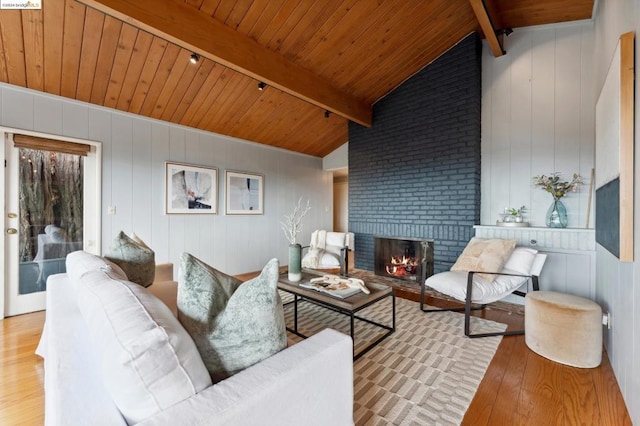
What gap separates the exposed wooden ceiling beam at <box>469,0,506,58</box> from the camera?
2678mm

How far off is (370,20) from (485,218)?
2787 millimetres

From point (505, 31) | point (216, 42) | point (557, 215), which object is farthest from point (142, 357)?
point (505, 31)

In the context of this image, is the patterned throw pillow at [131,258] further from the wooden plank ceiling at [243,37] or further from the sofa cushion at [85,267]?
the wooden plank ceiling at [243,37]

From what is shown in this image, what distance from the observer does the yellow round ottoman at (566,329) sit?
188cm

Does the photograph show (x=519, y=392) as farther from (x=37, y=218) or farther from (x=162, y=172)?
(x=37, y=218)

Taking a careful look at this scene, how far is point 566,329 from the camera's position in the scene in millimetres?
1948

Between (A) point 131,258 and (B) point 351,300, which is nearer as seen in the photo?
(A) point 131,258

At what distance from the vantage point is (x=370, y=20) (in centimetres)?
297

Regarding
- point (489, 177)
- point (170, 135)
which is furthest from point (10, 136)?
point (489, 177)

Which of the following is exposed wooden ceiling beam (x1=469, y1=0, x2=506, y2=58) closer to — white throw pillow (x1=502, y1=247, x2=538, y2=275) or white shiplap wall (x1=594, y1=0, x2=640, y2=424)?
white shiplap wall (x1=594, y1=0, x2=640, y2=424)

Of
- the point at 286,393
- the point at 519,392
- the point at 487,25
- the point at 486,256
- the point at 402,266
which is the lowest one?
the point at 519,392

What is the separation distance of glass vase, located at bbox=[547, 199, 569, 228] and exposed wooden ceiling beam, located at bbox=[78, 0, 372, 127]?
295 cm

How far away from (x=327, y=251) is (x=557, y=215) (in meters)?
2.89

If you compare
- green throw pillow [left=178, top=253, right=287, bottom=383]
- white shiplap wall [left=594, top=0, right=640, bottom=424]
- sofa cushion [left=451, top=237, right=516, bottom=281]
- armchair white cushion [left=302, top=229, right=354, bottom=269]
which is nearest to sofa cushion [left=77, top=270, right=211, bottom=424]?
green throw pillow [left=178, top=253, right=287, bottom=383]
